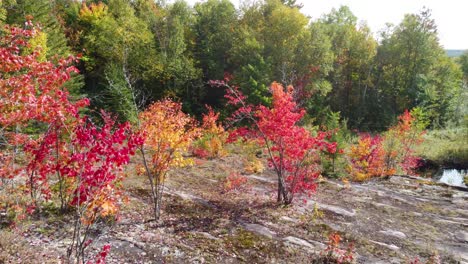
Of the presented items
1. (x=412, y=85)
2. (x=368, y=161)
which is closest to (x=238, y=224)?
(x=368, y=161)

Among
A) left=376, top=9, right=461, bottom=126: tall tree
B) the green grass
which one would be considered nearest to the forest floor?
the green grass

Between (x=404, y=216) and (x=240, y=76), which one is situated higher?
(x=240, y=76)

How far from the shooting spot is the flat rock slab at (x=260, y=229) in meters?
7.50

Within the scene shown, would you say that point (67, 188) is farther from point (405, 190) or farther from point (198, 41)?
point (198, 41)

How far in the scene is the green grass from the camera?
63.9ft

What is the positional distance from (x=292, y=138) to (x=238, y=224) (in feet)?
9.53

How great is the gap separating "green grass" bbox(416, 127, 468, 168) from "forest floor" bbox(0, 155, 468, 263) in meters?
8.70

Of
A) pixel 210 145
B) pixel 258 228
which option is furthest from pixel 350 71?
pixel 258 228

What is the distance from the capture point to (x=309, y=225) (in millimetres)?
8266

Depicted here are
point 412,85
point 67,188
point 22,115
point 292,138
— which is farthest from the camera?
point 412,85

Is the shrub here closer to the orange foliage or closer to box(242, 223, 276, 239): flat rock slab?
the orange foliage

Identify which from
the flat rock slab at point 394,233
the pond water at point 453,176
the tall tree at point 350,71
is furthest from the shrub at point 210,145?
the tall tree at point 350,71

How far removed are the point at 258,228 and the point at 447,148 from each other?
18.7m

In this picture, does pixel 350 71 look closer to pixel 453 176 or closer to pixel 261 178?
pixel 453 176
